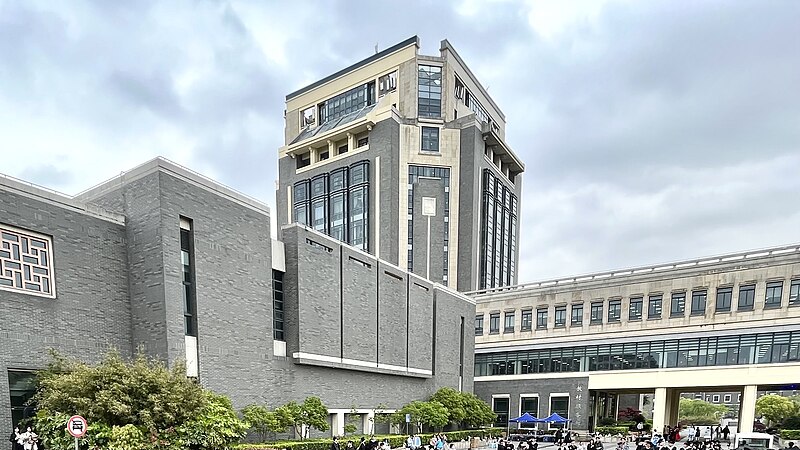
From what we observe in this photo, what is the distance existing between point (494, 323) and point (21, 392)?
4367 centimetres

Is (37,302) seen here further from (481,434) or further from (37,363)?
(481,434)

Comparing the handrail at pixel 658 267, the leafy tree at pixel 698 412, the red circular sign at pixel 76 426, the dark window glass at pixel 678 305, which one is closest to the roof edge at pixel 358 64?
the handrail at pixel 658 267

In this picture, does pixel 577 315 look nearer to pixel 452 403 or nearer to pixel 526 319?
pixel 526 319

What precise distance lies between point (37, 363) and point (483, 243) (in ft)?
175

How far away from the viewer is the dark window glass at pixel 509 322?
5250 cm

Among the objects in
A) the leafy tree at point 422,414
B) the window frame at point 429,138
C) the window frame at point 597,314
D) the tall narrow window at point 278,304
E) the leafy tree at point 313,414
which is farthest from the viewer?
the window frame at point 429,138

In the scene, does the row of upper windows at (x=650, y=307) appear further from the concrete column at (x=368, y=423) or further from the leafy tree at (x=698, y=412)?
the leafy tree at (x=698, y=412)

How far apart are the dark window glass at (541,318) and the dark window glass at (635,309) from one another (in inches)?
319

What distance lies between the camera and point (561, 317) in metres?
50.2

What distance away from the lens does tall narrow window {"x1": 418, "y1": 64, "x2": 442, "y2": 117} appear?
65500 mm

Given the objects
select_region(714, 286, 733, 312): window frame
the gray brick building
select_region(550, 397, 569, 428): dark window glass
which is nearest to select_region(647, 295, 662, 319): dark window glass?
select_region(714, 286, 733, 312): window frame

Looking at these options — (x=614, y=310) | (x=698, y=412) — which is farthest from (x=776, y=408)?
(x=614, y=310)

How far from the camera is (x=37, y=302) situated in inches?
701

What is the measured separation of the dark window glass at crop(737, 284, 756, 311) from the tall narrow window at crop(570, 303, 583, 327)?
13.1 m
